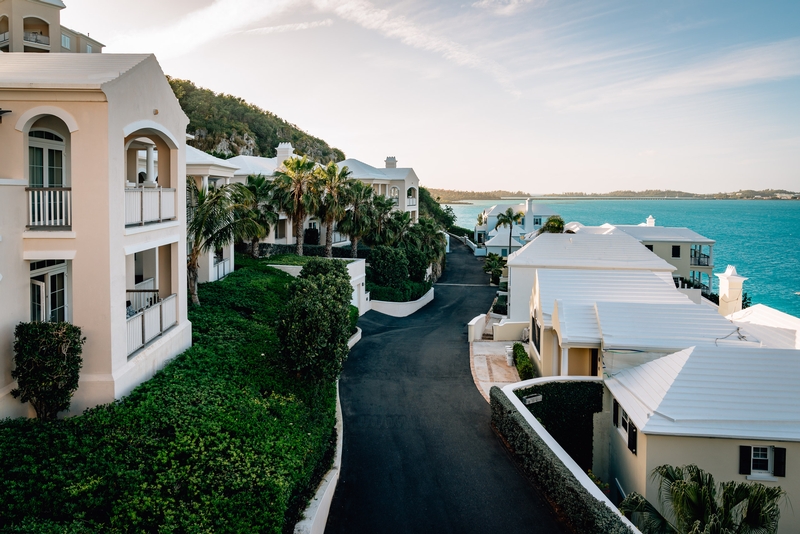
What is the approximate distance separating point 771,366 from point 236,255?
27.4 meters

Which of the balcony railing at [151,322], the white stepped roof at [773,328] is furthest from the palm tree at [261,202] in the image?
the white stepped roof at [773,328]

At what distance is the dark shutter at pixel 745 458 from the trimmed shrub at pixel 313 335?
34.9ft

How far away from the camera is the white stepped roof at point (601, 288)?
23.6 meters

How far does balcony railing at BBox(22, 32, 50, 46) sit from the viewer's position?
1630cm

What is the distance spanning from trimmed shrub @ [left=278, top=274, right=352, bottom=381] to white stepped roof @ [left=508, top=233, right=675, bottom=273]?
53.9ft

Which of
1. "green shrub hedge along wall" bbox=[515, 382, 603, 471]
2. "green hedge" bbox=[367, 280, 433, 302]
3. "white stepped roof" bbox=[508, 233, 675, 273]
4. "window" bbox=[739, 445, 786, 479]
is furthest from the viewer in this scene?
"green hedge" bbox=[367, 280, 433, 302]

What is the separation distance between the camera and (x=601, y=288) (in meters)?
24.9

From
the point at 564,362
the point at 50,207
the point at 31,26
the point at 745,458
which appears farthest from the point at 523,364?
the point at 31,26

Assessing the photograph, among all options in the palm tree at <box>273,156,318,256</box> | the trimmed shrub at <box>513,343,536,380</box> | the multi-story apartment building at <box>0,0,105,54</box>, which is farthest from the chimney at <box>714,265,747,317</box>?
the multi-story apartment building at <box>0,0,105,54</box>

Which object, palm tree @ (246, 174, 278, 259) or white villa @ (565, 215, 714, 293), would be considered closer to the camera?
palm tree @ (246, 174, 278, 259)

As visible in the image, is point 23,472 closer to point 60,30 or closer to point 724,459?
point 60,30

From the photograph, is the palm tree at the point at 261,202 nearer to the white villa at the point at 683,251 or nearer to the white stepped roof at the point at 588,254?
the white stepped roof at the point at 588,254

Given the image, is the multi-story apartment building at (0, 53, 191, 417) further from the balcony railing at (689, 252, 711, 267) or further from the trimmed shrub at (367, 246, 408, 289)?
the balcony railing at (689, 252, 711, 267)

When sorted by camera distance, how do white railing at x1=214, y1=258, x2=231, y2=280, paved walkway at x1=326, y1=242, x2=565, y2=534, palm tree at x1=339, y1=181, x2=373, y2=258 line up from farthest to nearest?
palm tree at x1=339, y1=181, x2=373, y2=258 < white railing at x1=214, y1=258, x2=231, y2=280 < paved walkway at x1=326, y1=242, x2=565, y2=534
